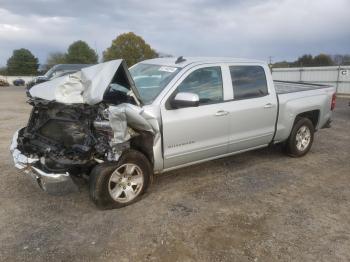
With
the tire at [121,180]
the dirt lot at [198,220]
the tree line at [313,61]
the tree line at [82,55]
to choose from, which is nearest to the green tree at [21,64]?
the tree line at [82,55]

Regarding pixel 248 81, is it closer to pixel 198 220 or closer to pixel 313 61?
pixel 198 220

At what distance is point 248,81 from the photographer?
5.45m

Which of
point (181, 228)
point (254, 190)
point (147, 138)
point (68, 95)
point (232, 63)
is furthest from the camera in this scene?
point (232, 63)

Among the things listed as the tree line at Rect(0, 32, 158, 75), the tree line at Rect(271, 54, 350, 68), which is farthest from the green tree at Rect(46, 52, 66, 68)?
the tree line at Rect(271, 54, 350, 68)

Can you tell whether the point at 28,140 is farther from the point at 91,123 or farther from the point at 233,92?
the point at 233,92

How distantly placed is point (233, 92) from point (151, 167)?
1718mm

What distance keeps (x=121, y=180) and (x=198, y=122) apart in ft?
4.22

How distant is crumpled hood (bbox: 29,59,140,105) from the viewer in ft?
12.9

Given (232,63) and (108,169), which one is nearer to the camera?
(108,169)

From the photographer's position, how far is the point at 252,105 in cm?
536

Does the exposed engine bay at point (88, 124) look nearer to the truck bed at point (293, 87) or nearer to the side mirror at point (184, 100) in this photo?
the side mirror at point (184, 100)

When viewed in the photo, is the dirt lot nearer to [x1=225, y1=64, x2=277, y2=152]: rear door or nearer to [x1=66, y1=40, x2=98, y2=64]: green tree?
[x1=225, y1=64, x2=277, y2=152]: rear door

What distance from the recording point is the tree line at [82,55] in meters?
57.2

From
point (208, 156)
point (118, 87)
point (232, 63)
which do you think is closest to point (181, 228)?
point (208, 156)
